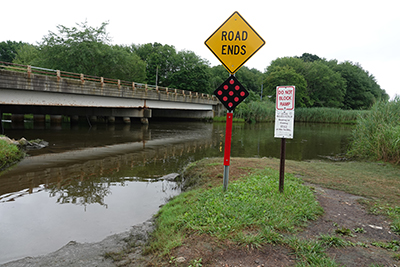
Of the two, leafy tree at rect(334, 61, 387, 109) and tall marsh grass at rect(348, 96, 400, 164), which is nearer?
tall marsh grass at rect(348, 96, 400, 164)

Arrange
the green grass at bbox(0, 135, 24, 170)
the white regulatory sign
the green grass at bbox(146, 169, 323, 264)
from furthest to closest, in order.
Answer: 1. the green grass at bbox(0, 135, 24, 170)
2. the white regulatory sign
3. the green grass at bbox(146, 169, 323, 264)

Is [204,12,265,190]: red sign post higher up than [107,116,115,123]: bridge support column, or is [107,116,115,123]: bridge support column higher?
[204,12,265,190]: red sign post

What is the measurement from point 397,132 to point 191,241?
33.2ft

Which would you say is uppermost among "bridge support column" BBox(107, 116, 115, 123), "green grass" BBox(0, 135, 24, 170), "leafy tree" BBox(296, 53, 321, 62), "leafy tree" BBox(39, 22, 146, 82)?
"leafy tree" BBox(296, 53, 321, 62)

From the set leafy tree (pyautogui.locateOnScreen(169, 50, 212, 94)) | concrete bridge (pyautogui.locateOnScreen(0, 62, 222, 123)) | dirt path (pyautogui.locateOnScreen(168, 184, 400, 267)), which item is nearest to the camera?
dirt path (pyautogui.locateOnScreen(168, 184, 400, 267))

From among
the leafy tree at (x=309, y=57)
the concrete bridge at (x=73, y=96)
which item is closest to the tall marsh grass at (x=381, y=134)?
the concrete bridge at (x=73, y=96)

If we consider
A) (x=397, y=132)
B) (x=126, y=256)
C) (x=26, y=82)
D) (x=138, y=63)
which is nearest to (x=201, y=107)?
(x=138, y=63)

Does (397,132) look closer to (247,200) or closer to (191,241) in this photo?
→ (247,200)

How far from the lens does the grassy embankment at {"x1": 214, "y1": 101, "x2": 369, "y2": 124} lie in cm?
4675

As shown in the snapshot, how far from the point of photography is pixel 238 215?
4156 mm

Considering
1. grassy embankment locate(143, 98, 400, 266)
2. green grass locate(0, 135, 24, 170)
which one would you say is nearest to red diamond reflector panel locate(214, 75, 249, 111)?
grassy embankment locate(143, 98, 400, 266)

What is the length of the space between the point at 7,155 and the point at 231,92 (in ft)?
30.0

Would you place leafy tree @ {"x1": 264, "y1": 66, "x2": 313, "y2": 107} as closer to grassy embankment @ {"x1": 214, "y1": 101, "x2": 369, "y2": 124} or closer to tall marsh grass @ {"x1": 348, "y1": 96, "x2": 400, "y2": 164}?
grassy embankment @ {"x1": 214, "y1": 101, "x2": 369, "y2": 124}

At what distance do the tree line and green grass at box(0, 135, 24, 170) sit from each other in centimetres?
1632
